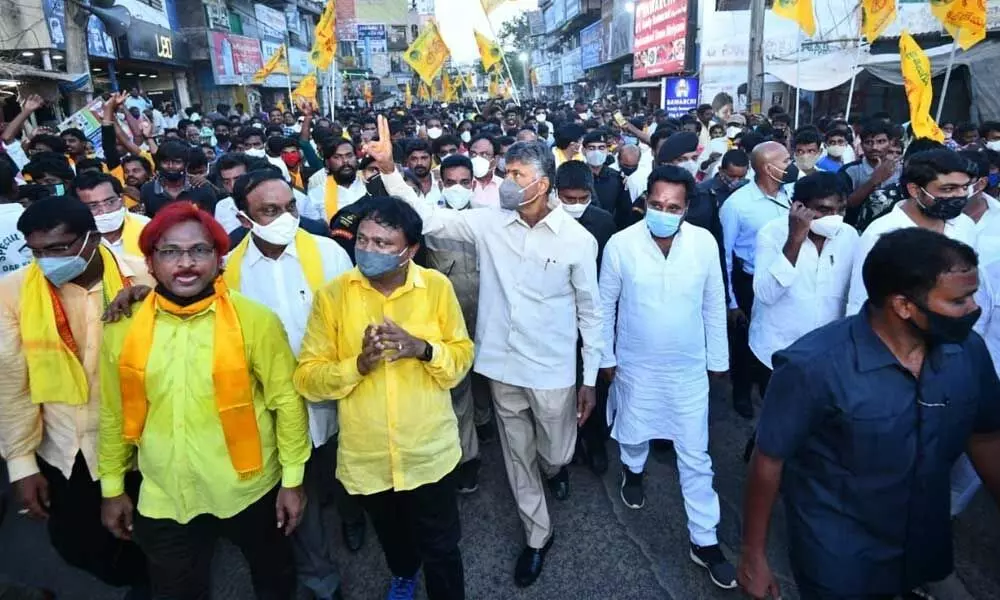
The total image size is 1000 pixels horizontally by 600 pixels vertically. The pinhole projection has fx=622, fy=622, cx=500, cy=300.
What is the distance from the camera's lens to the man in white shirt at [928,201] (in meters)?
2.92

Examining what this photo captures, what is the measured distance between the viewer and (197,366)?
2.09 meters

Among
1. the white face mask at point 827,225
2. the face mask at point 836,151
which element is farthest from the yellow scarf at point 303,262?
the face mask at point 836,151

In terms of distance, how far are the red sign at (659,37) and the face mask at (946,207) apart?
22.7m

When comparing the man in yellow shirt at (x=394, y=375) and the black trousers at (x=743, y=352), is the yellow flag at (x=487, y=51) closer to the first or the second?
the black trousers at (x=743, y=352)

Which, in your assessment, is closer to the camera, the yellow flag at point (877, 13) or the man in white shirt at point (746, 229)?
the man in white shirt at point (746, 229)

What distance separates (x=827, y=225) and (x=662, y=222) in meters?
0.84

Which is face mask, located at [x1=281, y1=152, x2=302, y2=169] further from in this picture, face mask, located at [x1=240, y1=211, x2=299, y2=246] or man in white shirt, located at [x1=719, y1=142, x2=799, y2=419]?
man in white shirt, located at [x1=719, y1=142, x2=799, y2=419]

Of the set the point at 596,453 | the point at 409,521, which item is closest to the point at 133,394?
the point at 409,521

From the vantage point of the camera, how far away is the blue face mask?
3.01 meters

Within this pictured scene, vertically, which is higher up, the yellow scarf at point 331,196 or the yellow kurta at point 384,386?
the yellow scarf at point 331,196

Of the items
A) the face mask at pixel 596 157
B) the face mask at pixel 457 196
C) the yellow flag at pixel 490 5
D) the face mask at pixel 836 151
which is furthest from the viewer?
the yellow flag at pixel 490 5

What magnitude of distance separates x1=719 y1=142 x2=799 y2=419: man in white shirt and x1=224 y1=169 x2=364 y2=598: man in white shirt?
2911 mm

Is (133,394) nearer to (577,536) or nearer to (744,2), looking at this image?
(577,536)

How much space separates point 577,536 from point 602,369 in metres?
0.89
